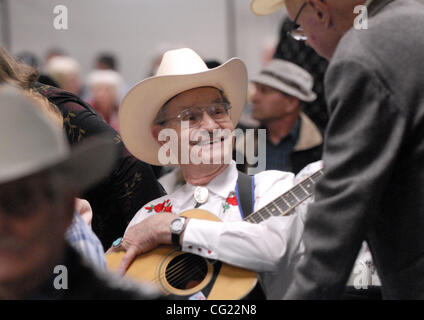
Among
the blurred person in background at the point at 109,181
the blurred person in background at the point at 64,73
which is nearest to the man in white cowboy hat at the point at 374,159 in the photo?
the blurred person in background at the point at 109,181

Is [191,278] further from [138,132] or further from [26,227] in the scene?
[26,227]

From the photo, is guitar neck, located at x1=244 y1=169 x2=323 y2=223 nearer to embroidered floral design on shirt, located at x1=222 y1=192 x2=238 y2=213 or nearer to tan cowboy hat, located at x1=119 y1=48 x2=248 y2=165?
embroidered floral design on shirt, located at x1=222 y1=192 x2=238 y2=213

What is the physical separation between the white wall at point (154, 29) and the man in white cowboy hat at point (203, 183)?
6061 millimetres

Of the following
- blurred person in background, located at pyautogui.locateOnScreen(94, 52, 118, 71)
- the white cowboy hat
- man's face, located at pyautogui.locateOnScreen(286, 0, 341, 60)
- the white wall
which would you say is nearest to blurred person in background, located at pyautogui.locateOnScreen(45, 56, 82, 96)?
blurred person in background, located at pyautogui.locateOnScreen(94, 52, 118, 71)

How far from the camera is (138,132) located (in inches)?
87.4

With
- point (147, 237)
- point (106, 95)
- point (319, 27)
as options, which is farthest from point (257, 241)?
point (106, 95)

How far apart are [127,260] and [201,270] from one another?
269mm

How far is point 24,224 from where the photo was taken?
1.04m

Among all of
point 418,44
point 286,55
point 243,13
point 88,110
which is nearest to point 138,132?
point 88,110

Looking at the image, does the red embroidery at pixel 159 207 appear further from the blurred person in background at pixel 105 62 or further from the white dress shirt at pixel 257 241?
the blurred person in background at pixel 105 62

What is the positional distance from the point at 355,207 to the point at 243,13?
7150 mm

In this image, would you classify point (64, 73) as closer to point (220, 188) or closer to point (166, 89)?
point (166, 89)

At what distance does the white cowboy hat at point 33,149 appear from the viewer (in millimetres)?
1018

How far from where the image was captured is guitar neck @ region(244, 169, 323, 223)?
6.00 ft
